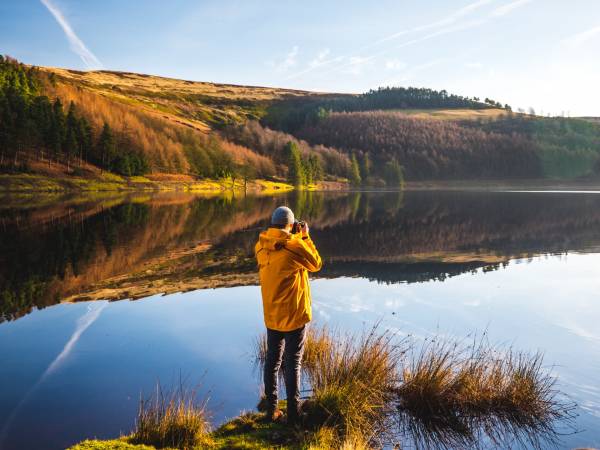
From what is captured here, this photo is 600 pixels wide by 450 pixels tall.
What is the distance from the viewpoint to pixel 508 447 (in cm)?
705

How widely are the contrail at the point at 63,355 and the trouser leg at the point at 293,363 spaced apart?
400 centimetres

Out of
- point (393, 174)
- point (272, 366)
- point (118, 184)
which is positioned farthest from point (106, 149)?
point (272, 366)

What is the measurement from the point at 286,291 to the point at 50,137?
314ft

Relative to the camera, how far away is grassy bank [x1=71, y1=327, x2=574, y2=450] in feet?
20.8

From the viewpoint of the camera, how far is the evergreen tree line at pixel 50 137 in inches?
3246

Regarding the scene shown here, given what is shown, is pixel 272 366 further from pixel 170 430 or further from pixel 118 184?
pixel 118 184

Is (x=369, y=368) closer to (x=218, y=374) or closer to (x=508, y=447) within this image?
(x=508, y=447)

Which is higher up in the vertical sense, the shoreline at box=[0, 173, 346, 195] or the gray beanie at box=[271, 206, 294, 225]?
the shoreline at box=[0, 173, 346, 195]

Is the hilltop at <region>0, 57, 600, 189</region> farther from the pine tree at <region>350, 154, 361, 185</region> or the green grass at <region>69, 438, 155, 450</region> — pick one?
the green grass at <region>69, 438, 155, 450</region>

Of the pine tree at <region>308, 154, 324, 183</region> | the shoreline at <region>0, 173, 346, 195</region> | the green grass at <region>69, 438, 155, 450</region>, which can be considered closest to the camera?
the green grass at <region>69, 438, 155, 450</region>

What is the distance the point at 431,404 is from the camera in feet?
26.1

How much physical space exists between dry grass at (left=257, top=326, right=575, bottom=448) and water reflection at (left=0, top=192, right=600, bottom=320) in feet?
32.6

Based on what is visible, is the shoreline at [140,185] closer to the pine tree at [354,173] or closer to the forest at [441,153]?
the pine tree at [354,173]

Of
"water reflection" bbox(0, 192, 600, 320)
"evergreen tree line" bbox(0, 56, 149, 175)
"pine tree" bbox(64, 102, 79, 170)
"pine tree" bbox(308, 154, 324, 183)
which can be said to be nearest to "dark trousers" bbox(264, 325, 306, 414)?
"water reflection" bbox(0, 192, 600, 320)
